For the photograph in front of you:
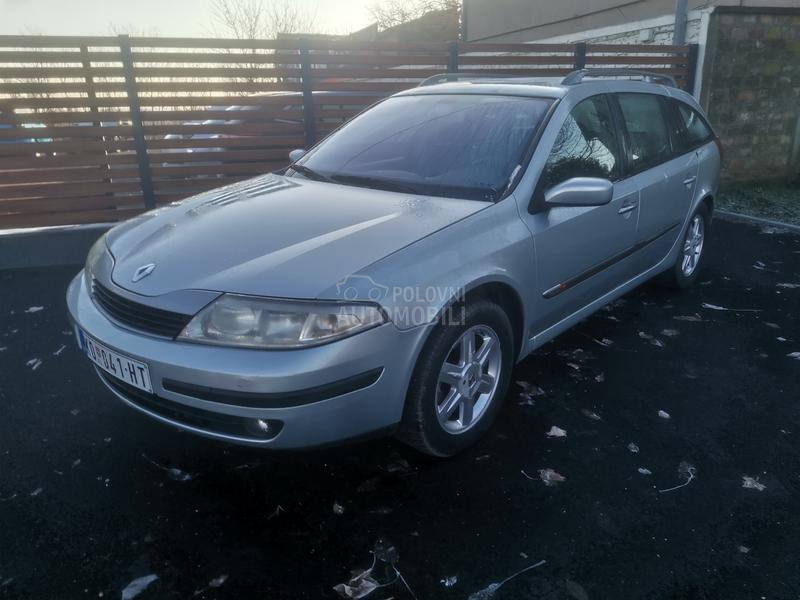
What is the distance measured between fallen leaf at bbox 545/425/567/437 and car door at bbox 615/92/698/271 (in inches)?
57.8

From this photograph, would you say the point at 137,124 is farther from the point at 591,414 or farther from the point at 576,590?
the point at 576,590

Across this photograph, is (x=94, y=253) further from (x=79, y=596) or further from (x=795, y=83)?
(x=795, y=83)

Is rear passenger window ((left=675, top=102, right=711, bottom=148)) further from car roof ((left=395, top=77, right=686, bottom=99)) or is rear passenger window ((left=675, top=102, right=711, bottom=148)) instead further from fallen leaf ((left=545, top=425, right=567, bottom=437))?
fallen leaf ((left=545, top=425, right=567, bottom=437))

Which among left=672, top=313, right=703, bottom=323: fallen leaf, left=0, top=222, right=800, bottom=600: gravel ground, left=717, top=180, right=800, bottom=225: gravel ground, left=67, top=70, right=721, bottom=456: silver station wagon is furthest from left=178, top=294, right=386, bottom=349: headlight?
left=717, top=180, right=800, bottom=225: gravel ground

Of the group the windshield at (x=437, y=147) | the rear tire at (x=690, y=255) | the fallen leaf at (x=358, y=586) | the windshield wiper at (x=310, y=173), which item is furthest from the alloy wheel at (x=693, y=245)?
the fallen leaf at (x=358, y=586)

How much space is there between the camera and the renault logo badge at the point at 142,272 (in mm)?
2469

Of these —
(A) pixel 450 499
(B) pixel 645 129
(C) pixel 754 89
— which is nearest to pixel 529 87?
(B) pixel 645 129

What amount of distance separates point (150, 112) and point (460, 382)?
4.85 metres

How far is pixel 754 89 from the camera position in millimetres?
8992

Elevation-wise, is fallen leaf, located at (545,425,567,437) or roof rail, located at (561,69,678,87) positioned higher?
roof rail, located at (561,69,678,87)

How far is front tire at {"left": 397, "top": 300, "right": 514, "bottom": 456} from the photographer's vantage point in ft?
8.08

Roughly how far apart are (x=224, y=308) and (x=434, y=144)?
159 cm

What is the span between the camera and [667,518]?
243 cm

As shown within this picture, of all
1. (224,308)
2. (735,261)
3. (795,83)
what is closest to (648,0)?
(795,83)
